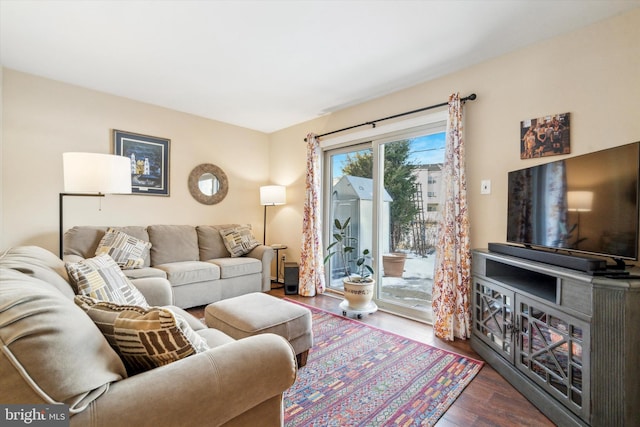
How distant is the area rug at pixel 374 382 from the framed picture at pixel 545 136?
169 centimetres

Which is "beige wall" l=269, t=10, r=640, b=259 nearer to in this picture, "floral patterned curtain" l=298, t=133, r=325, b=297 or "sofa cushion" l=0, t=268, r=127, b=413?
"floral patterned curtain" l=298, t=133, r=325, b=297

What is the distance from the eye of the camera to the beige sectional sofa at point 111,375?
2.15 ft

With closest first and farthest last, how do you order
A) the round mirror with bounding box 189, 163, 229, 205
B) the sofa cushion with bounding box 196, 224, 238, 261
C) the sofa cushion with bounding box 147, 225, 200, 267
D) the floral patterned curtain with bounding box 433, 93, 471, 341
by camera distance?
the floral patterned curtain with bounding box 433, 93, 471, 341 < the sofa cushion with bounding box 147, 225, 200, 267 < the sofa cushion with bounding box 196, 224, 238, 261 < the round mirror with bounding box 189, 163, 229, 205

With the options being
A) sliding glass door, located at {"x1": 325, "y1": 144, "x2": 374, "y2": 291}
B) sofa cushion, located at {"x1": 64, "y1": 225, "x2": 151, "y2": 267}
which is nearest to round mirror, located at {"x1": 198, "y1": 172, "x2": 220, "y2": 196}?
sofa cushion, located at {"x1": 64, "y1": 225, "x2": 151, "y2": 267}

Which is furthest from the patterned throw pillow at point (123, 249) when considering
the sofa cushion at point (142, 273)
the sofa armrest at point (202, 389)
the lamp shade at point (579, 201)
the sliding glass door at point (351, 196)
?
the lamp shade at point (579, 201)

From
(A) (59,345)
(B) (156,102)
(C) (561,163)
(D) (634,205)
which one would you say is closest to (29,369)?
(A) (59,345)

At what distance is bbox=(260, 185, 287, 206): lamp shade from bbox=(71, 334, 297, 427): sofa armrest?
3274 millimetres

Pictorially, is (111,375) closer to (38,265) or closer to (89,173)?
(38,265)

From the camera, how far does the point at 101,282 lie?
1594mm

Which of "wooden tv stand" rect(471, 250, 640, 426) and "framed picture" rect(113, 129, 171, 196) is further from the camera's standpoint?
"framed picture" rect(113, 129, 171, 196)

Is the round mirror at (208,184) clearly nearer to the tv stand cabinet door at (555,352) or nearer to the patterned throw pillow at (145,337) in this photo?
the patterned throw pillow at (145,337)

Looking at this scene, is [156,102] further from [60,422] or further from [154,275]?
[60,422]

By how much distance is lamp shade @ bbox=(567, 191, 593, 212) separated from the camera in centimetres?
162

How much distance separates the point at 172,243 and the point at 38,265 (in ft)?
7.46
